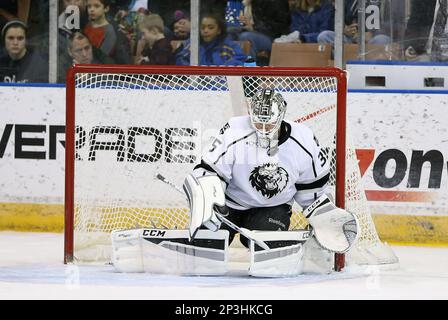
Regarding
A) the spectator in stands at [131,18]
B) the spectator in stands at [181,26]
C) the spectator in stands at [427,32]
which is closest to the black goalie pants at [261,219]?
the spectator in stands at [427,32]

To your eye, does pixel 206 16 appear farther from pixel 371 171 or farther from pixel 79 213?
pixel 79 213

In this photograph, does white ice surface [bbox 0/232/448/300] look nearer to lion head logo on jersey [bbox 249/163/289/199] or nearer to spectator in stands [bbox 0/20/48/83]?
lion head logo on jersey [bbox 249/163/289/199]

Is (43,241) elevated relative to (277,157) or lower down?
lower down

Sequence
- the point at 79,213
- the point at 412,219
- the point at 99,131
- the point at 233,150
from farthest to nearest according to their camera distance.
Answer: the point at 412,219 → the point at 99,131 → the point at 79,213 → the point at 233,150

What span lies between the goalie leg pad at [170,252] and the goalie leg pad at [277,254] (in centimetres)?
14

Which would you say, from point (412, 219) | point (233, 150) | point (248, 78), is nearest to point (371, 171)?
point (412, 219)

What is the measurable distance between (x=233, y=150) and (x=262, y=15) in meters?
2.53

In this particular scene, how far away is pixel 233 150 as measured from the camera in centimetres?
600

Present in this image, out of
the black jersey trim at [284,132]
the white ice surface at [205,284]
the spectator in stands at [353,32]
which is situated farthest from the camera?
the spectator in stands at [353,32]

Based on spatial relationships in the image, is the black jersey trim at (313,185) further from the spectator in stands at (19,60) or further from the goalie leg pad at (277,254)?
the spectator in stands at (19,60)

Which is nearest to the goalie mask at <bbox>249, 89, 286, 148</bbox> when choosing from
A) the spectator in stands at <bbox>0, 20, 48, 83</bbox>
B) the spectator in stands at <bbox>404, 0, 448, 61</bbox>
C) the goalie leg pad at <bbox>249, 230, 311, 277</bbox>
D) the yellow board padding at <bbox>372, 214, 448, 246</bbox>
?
the goalie leg pad at <bbox>249, 230, 311, 277</bbox>

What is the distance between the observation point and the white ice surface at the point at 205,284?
5.42 meters

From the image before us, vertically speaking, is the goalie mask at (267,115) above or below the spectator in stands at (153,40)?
below

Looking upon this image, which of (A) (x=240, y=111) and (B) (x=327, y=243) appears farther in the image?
(A) (x=240, y=111)
